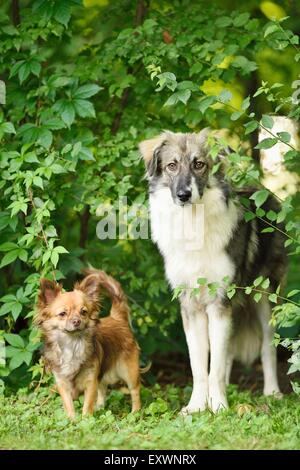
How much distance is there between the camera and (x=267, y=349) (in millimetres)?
7645

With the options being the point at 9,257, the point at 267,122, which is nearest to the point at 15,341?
the point at 9,257

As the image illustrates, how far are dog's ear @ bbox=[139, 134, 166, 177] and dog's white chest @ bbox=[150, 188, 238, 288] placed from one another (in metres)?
0.19

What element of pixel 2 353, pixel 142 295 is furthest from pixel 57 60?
pixel 2 353

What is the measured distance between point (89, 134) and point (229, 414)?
256cm

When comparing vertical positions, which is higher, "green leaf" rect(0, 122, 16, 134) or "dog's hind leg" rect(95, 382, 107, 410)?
"green leaf" rect(0, 122, 16, 134)

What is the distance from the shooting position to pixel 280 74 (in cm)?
1099

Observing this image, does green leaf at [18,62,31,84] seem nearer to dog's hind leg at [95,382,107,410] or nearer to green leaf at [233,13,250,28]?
green leaf at [233,13,250,28]

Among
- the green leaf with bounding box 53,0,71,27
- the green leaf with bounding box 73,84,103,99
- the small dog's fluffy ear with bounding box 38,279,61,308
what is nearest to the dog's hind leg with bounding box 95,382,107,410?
the small dog's fluffy ear with bounding box 38,279,61,308

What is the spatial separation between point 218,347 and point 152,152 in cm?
161

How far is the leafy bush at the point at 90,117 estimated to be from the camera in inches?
263

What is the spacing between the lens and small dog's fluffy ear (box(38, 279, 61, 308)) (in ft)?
20.1

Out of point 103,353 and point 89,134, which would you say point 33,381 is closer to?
point 103,353

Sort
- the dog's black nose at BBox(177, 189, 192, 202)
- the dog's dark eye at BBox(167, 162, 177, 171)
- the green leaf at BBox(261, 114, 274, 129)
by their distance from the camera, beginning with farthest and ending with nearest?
the dog's dark eye at BBox(167, 162, 177, 171), the dog's black nose at BBox(177, 189, 192, 202), the green leaf at BBox(261, 114, 274, 129)

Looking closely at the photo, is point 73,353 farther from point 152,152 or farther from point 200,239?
point 152,152
